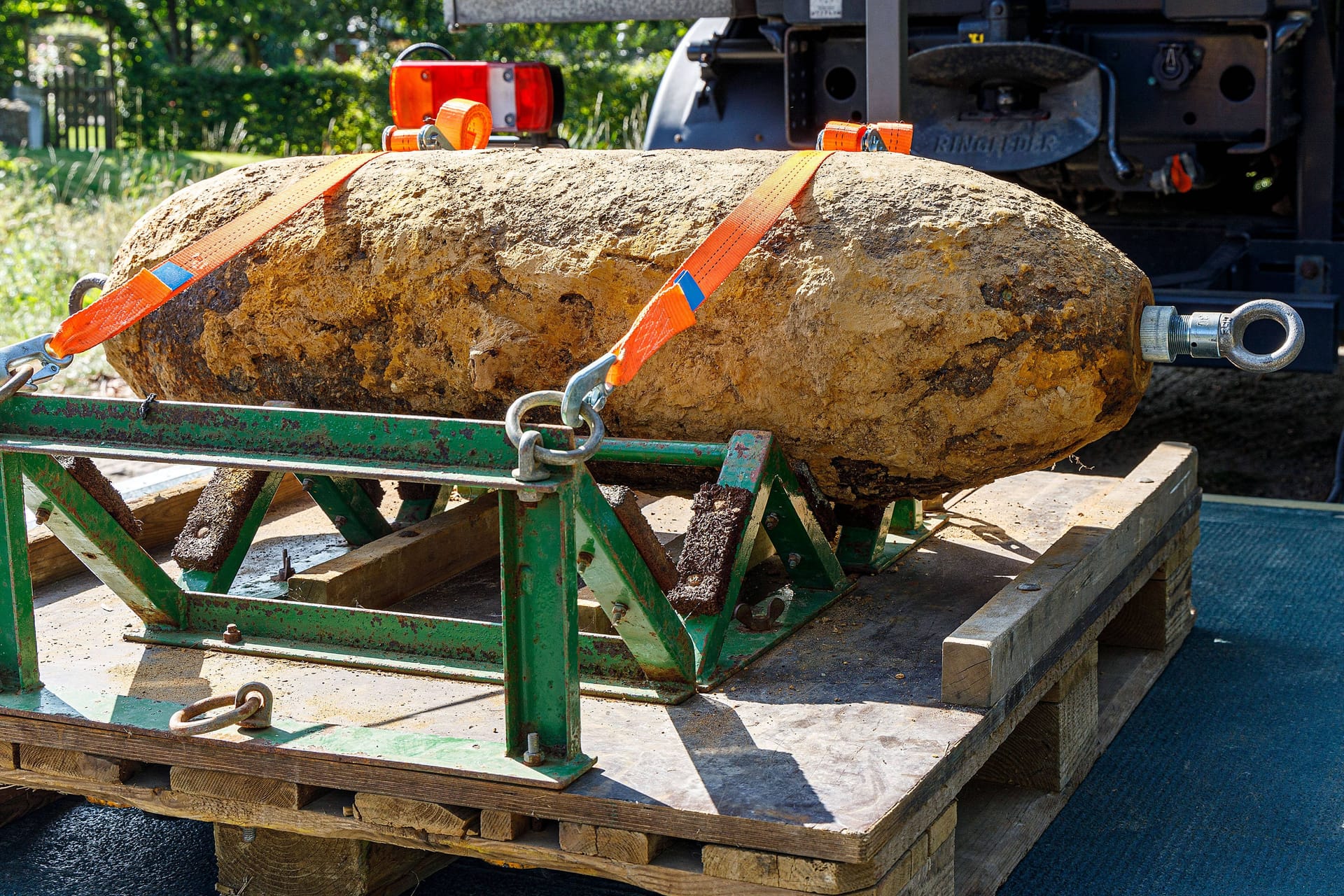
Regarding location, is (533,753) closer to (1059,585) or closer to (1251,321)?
(1059,585)

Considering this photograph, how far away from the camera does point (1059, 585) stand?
2656mm

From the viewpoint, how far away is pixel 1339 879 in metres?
2.54

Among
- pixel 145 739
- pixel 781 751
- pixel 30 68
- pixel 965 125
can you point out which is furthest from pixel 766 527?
pixel 30 68

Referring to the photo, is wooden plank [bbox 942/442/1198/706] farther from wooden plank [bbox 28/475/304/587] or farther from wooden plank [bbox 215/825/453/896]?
wooden plank [bbox 28/475/304/587]

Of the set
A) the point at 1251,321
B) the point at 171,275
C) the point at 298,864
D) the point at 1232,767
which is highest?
the point at 171,275

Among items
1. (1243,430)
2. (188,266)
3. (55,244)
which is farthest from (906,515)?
(55,244)

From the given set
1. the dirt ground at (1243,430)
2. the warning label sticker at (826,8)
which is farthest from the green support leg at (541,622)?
the dirt ground at (1243,430)

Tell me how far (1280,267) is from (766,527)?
2.89 meters

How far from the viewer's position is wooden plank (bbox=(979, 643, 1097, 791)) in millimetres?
2770

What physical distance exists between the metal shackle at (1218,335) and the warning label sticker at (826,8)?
2.34 meters

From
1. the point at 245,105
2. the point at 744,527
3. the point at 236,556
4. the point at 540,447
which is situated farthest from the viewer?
the point at 245,105

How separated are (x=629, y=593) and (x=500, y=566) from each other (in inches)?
8.8

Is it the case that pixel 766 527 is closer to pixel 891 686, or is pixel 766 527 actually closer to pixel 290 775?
pixel 891 686

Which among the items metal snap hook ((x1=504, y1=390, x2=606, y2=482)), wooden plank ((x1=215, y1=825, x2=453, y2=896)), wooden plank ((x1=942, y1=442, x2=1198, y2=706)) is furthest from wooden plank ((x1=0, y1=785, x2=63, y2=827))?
wooden plank ((x1=942, y1=442, x2=1198, y2=706))
